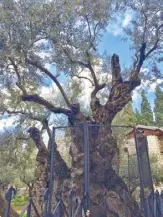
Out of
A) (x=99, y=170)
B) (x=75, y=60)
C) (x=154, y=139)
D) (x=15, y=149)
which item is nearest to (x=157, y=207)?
(x=99, y=170)

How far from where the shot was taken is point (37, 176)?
791 cm

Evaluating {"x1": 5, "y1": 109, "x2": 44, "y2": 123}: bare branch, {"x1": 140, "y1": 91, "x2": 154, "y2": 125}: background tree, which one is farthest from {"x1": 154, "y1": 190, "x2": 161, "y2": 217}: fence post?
{"x1": 140, "y1": 91, "x2": 154, "y2": 125}: background tree

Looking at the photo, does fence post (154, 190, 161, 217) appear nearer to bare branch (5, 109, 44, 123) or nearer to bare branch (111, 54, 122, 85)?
bare branch (111, 54, 122, 85)

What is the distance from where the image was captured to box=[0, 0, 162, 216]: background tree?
6203 millimetres

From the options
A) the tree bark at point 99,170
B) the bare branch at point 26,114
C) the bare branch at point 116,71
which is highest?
the bare branch at point 116,71

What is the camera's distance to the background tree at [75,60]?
20.4 feet

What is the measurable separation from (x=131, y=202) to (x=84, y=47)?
4573mm

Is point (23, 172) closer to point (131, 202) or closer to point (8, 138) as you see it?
point (8, 138)

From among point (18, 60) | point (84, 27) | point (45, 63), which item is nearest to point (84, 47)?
point (84, 27)

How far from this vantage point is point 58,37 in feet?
22.6

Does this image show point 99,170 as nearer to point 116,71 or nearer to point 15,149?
point 116,71

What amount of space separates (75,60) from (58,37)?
1.17m

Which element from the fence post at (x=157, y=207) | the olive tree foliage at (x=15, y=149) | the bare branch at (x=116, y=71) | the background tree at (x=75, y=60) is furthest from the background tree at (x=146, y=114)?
the fence post at (x=157, y=207)

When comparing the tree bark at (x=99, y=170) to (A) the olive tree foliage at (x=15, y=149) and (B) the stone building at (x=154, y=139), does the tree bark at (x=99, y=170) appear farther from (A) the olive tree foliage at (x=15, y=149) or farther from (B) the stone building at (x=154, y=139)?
(B) the stone building at (x=154, y=139)
